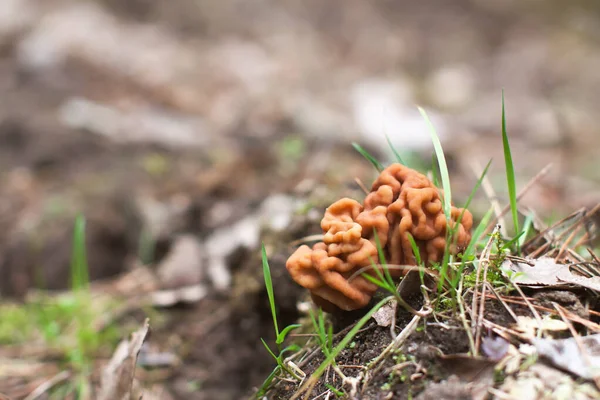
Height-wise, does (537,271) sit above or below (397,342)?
above

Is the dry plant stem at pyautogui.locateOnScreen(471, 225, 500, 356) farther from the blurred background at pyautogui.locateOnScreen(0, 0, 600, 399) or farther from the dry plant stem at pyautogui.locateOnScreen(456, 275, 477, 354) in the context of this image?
the blurred background at pyautogui.locateOnScreen(0, 0, 600, 399)

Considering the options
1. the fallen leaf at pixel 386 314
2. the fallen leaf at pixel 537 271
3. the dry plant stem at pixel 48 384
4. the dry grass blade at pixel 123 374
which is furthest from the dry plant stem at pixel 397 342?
the dry plant stem at pixel 48 384

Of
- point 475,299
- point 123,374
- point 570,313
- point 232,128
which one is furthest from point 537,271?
point 232,128

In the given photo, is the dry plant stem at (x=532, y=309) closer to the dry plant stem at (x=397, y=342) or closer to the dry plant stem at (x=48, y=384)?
the dry plant stem at (x=397, y=342)

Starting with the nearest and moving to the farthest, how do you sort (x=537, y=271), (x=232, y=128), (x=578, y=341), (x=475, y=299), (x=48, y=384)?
(x=578, y=341), (x=475, y=299), (x=537, y=271), (x=48, y=384), (x=232, y=128)

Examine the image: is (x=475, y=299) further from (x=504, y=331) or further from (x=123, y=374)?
(x=123, y=374)
